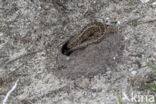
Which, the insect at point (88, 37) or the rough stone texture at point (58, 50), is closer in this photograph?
the rough stone texture at point (58, 50)

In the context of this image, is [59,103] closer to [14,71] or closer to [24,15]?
[14,71]

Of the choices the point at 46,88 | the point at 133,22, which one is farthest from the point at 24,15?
the point at 133,22

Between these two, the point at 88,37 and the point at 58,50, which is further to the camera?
the point at 88,37

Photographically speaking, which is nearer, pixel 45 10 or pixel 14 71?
pixel 14 71

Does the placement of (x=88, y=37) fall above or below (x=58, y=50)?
above
